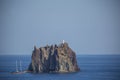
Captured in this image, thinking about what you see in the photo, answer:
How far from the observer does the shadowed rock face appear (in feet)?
19.9

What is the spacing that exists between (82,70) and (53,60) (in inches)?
27.7

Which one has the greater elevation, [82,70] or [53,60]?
[53,60]

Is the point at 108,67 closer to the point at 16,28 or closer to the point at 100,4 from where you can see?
the point at 100,4

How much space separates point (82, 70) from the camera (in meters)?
6.17

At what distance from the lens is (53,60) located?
6121 mm

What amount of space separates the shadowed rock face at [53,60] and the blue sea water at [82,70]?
0.38ft

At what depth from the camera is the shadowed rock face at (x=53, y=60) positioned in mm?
6054

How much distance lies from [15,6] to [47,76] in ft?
5.83

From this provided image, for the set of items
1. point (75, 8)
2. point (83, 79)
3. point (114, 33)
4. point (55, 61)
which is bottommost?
point (83, 79)

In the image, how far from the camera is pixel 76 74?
6043mm

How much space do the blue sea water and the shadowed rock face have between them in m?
0.12

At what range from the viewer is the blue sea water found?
5973 millimetres

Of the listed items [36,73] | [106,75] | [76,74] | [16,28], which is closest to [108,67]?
[106,75]

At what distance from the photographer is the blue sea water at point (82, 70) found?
5973mm
